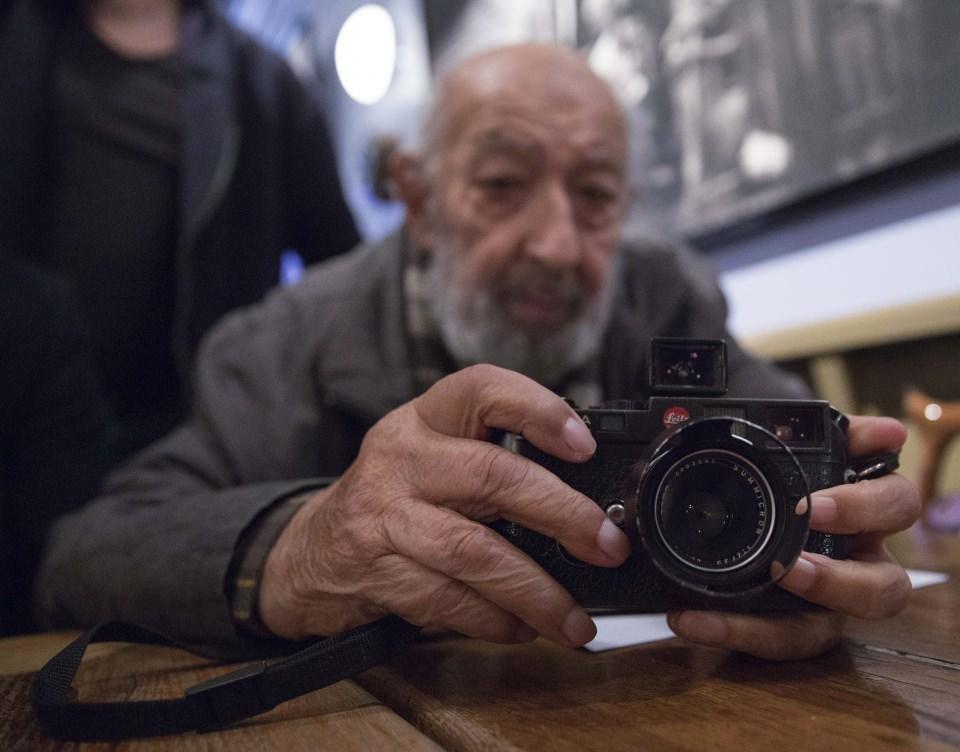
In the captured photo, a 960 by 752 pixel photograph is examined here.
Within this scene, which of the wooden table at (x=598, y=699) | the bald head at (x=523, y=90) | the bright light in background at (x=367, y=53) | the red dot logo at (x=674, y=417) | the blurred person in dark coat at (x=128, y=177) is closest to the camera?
the wooden table at (x=598, y=699)

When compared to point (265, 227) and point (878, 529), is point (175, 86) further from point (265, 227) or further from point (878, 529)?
A: point (878, 529)

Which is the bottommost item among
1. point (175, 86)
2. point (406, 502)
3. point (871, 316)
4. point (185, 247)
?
point (406, 502)

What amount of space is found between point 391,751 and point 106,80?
1.38m

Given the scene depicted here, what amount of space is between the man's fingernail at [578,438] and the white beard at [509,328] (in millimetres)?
560

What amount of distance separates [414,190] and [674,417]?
0.82 meters

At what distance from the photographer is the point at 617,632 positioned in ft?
1.78

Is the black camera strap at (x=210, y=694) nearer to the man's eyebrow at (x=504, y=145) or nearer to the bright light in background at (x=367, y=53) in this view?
the man's eyebrow at (x=504, y=145)

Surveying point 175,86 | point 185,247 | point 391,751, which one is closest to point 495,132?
point 185,247

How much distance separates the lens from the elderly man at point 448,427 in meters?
0.44

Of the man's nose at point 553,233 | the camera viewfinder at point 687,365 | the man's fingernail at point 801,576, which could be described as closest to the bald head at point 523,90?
A: the man's nose at point 553,233

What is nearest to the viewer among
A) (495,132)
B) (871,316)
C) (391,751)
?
(391,751)

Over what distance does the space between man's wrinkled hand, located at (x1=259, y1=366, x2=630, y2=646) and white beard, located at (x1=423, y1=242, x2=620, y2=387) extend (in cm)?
55

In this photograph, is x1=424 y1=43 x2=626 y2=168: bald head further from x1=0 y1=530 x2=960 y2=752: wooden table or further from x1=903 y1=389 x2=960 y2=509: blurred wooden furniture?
x1=0 y1=530 x2=960 y2=752: wooden table

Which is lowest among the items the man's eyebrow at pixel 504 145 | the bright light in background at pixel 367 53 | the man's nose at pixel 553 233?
the man's nose at pixel 553 233
